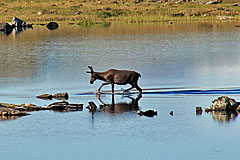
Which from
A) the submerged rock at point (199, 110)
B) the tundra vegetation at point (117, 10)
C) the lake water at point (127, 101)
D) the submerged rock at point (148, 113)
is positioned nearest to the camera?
the lake water at point (127, 101)

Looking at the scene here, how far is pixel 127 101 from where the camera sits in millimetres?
21875

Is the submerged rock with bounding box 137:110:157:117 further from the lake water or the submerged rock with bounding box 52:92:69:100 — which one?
the submerged rock with bounding box 52:92:69:100

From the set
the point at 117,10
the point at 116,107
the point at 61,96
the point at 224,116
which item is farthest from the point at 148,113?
the point at 117,10

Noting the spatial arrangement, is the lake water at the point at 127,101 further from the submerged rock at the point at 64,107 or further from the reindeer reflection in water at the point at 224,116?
the submerged rock at the point at 64,107

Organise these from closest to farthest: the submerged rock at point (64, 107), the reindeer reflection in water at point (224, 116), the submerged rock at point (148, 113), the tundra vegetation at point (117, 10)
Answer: the reindeer reflection in water at point (224, 116) < the submerged rock at point (148, 113) < the submerged rock at point (64, 107) < the tundra vegetation at point (117, 10)

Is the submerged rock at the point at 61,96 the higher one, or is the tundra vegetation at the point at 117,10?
the tundra vegetation at the point at 117,10

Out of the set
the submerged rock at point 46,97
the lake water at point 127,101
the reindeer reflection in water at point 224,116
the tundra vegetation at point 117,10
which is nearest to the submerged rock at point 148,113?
the lake water at point 127,101

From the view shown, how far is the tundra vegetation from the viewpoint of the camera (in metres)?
83.7

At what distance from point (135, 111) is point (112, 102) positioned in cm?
193

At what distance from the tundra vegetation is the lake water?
117 feet

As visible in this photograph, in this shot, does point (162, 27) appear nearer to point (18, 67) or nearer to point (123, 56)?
point (123, 56)

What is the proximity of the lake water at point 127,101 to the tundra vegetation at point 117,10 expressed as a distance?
117ft

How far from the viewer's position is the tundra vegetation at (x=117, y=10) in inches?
3296

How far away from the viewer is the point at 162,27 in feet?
224
